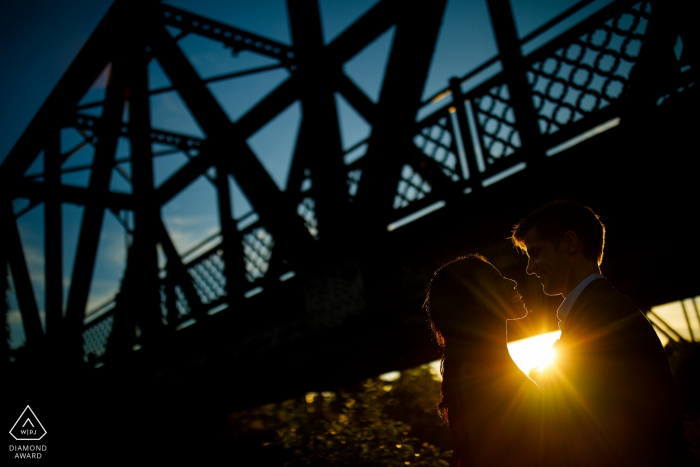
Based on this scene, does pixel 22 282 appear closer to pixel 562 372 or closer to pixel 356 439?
pixel 356 439

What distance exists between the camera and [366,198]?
3.58 metres

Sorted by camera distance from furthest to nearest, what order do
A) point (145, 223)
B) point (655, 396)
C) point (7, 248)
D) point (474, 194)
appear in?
point (7, 248)
point (145, 223)
point (474, 194)
point (655, 396)

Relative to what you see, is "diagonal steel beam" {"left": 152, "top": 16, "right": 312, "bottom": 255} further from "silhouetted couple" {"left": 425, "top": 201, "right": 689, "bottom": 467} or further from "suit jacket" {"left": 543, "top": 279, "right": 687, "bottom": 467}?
"suit jacket" {"left": 543, "top": 279, "right": 687, "bottom": 467}

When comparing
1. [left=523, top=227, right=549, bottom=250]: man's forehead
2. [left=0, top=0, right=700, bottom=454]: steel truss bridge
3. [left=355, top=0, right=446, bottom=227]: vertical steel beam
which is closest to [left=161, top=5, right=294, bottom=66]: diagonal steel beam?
[left=0, top=0, right=700, bottom=454]: steel truss bridge

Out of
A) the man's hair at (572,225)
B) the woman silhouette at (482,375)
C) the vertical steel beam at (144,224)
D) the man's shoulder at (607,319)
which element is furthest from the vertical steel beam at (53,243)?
the man's shoulder at (607,319)

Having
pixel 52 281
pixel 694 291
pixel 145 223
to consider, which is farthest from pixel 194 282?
pixel 694 291

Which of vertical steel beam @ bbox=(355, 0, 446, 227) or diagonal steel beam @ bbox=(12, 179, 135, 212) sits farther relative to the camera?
diagonal steel beam @ bbox=(12, 179, 135, 212)

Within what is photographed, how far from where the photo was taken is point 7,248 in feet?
26.2

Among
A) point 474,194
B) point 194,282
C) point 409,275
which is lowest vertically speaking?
point 409,275

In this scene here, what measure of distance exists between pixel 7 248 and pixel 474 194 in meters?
8.60

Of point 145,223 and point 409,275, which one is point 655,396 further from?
point 145,223

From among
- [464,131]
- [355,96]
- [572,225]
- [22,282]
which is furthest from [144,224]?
[572,225]

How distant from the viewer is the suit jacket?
131cm

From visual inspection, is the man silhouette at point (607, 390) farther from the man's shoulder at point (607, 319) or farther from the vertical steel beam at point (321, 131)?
the vertical steel beam at point (321, 131)
